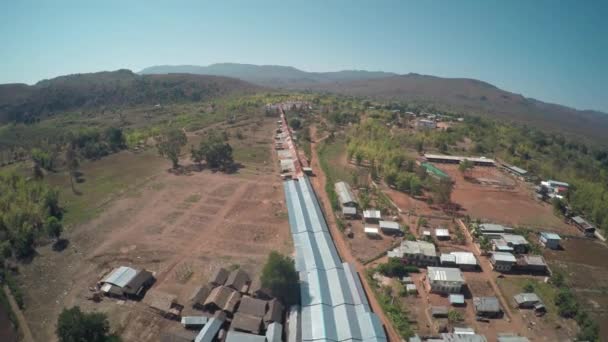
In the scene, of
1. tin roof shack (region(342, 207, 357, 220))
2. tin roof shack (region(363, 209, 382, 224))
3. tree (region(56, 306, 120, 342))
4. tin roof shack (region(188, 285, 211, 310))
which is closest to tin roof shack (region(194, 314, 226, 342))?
tin roof shack (region(188, 285, 211, 310))

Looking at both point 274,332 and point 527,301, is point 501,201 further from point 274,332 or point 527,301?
point 274,332

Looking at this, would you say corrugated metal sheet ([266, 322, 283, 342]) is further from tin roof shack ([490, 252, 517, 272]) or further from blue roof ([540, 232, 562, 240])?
blue roof ([540, 232, 562, 240])

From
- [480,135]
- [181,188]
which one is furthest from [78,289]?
[480,135]

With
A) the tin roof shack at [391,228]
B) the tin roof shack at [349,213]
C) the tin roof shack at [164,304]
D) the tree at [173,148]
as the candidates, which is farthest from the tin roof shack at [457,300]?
the tree at [173,148]

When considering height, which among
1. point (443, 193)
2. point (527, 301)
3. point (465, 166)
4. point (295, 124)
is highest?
point (295, 124)

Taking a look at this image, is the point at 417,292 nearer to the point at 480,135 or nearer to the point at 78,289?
the point at 78,289

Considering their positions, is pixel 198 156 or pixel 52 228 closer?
pixel 52 228

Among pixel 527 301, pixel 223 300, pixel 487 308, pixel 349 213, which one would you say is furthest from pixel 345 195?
pixel 223 300
